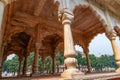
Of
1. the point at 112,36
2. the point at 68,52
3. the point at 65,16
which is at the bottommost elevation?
the point at 68,52

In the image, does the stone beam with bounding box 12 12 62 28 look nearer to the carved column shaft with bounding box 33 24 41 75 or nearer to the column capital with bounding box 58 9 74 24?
the carved column shaft with bounding box 33 24 41 75

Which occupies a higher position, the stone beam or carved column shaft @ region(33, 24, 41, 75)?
the stone beam

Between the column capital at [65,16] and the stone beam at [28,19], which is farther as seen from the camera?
the stone beam at [28,19]

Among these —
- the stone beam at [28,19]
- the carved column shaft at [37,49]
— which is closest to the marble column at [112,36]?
the stone beam at [28,19]

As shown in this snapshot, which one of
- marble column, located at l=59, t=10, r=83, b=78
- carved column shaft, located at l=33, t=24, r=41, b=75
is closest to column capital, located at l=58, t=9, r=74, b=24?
marble column, located at l=59, t=10, r=83, b=78

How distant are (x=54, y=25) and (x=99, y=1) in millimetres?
3212

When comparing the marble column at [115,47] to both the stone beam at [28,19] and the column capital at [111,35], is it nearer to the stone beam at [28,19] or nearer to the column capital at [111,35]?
the column capital at [111,35]

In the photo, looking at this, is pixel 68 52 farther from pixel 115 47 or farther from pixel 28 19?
pixel 28 19

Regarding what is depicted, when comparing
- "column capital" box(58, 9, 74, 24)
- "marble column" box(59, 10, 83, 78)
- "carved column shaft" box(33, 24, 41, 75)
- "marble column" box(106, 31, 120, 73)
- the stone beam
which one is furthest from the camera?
the stone beam

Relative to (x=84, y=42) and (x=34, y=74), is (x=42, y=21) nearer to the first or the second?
(x=34, y=74)

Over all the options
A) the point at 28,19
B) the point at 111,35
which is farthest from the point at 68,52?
the point at 28,19

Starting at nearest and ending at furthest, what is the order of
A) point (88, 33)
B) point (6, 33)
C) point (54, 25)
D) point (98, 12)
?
point (98, 12) → point (6, 33) → point (54, 25) → point (88, 33)

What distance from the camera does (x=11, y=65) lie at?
39.8 m

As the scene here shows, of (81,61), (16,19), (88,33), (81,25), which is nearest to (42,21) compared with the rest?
(16,19)
